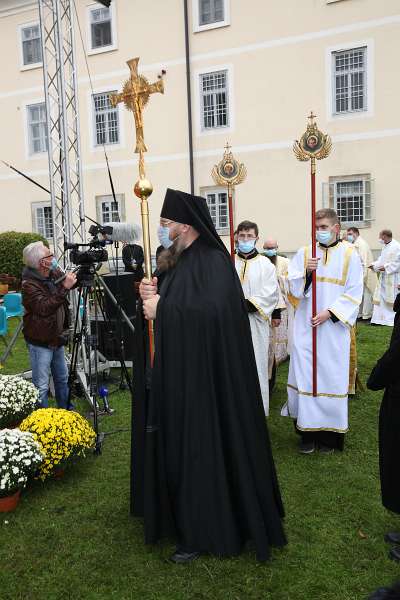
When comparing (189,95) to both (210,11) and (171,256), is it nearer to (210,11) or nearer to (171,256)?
(210,11)

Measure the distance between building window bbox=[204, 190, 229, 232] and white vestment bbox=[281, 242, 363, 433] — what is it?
12.5 meters

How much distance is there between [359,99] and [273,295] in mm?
11557

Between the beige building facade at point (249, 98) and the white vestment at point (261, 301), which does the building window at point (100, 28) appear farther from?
the white vestment at point (261, 301)

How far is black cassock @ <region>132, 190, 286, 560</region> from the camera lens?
3.00 meters

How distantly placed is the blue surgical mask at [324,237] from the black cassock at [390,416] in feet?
6.14

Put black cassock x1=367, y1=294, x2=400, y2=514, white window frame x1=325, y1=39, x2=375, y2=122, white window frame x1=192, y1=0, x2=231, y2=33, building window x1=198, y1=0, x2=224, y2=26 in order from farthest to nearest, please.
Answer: building window x1=198, y1=0, x2=224, y2=26, white window frame x1=192, y1=0, x2=231, y2=33, white window frame x1=325, y1=39, x2=375, y2=122, black cassock x1=367, y1=294, x2=400, y2=514

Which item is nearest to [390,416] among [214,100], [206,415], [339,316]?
[206,415]

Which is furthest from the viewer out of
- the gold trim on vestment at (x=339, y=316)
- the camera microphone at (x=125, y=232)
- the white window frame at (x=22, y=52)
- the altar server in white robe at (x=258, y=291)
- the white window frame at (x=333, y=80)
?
the white window frame at (x=22, y=52)

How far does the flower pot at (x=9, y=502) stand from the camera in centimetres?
396

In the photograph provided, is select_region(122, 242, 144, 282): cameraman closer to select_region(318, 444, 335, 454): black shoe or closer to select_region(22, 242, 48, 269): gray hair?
select_region(22, 242, 48, 269): gray hair

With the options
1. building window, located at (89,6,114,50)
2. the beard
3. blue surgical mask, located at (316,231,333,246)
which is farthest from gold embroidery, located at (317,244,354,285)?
building window, located at (89,6,114,50)

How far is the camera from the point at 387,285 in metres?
11.2

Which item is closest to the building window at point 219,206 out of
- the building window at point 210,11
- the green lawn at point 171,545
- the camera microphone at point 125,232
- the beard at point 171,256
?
the building window at point 210,11

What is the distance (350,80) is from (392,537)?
14.1 metres
